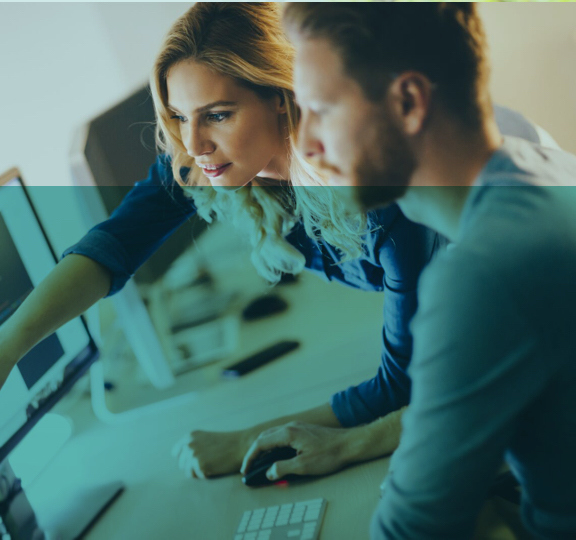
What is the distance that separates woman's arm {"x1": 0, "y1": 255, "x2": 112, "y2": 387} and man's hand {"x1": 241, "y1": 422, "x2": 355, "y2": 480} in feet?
0.91

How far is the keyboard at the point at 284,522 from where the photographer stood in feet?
2.01

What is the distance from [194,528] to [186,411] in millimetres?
283

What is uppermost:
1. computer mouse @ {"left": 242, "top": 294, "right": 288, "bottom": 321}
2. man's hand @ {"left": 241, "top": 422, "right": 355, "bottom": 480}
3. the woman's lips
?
the woman's lips

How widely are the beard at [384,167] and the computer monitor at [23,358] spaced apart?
20.1 inches

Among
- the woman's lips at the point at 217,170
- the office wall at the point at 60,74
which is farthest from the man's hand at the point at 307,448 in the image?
the office wall at the point at 60,74

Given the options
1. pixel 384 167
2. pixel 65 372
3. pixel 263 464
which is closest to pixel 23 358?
pixel 65 372

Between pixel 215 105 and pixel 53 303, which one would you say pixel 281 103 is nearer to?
pixel 215 105

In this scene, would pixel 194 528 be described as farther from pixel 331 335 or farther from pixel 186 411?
pixel 331 335

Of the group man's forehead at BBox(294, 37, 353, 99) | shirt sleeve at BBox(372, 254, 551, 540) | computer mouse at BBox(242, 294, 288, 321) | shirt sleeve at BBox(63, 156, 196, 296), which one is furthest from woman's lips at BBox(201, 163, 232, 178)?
computer mouse at BBox(242, 294, 288, 321)

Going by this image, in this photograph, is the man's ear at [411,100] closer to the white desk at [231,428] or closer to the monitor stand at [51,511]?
the white desk at [231,428]

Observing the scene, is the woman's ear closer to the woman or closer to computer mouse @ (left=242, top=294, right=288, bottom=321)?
the woman

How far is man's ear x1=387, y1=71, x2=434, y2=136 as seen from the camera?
16.7 inches

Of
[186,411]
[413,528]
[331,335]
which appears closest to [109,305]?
[186,411]

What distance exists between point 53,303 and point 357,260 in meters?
0.38
